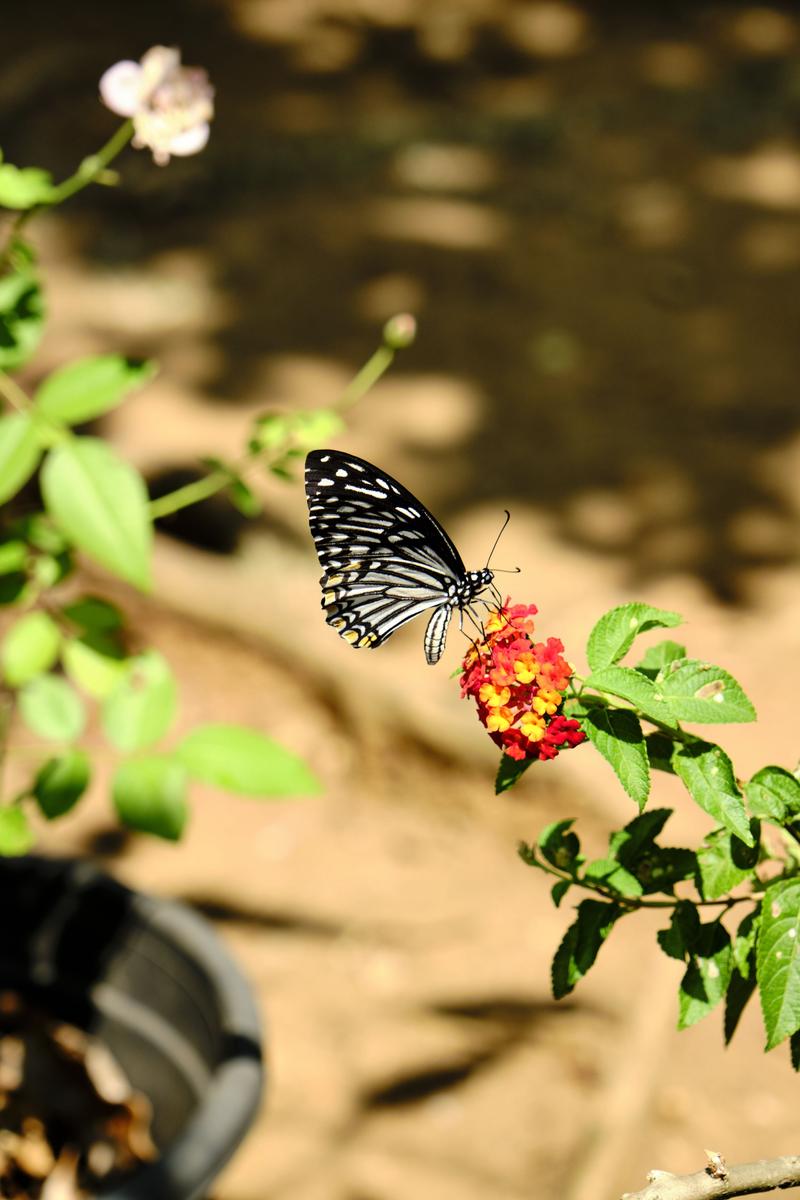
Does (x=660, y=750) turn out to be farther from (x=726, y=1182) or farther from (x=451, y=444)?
(x=451, y=444)

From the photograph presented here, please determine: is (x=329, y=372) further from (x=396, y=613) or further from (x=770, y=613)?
(x=396, y=613)

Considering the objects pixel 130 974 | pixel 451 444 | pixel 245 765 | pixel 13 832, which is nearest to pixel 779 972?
pixel 245 765

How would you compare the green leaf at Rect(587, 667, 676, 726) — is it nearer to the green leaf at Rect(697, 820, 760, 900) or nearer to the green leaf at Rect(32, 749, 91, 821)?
the green leaf at Rect(697, 820, 760, 900)

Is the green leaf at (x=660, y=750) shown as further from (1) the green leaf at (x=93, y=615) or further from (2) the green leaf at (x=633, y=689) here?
(1) the green leaf at (x=93, y=615)

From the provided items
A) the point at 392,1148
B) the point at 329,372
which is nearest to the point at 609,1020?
the point at 392,1148

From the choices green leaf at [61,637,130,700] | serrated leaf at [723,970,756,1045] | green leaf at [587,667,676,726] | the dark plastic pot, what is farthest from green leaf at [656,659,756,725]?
the dark plastic pot

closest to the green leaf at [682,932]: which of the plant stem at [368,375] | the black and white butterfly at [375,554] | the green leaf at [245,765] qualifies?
the black and white butterfly at [375,554]
